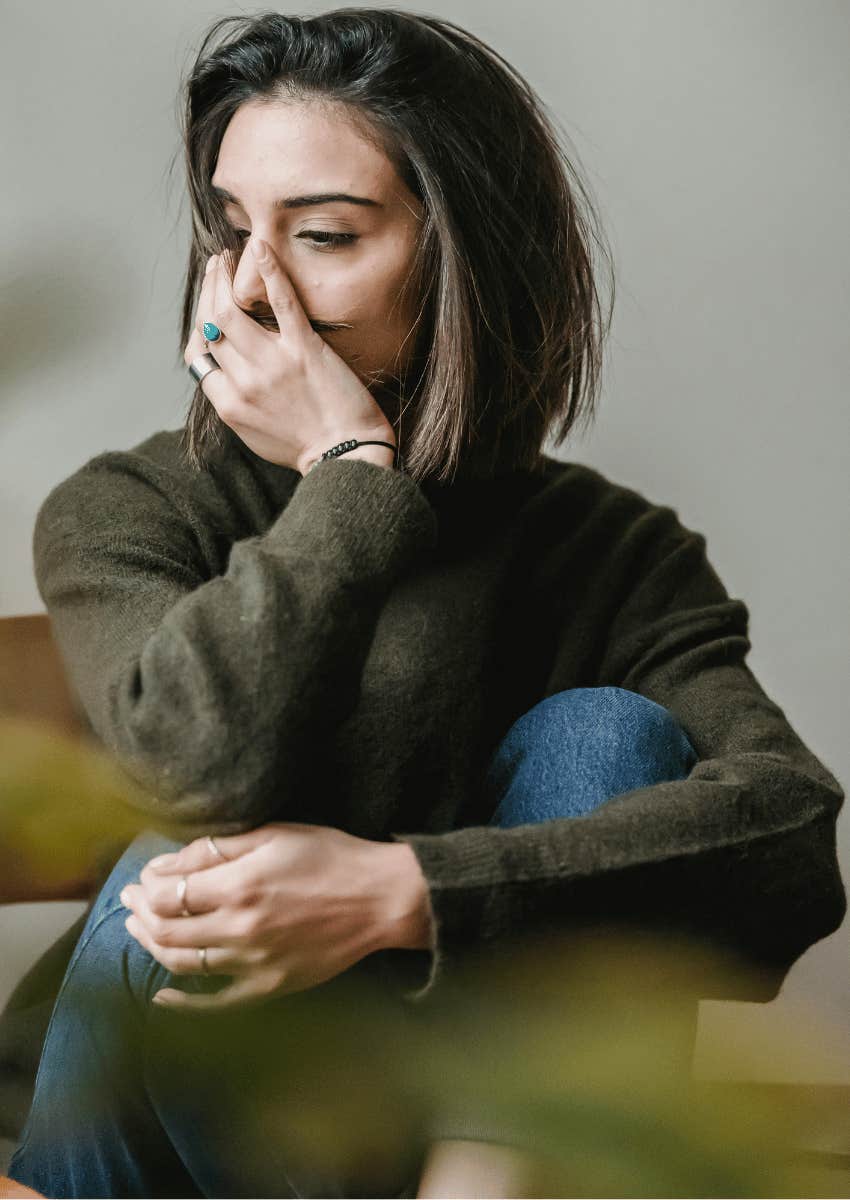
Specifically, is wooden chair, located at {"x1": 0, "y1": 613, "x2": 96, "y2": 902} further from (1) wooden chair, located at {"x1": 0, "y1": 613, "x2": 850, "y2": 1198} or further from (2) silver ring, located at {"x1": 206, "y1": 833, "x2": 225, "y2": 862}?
(2) silver ring, located at {"x1": 206, "y1": 833, "x2": 225, "y2": 862}

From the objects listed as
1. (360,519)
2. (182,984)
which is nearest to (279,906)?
(182,984)

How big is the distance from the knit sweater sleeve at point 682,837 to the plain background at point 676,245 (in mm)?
485

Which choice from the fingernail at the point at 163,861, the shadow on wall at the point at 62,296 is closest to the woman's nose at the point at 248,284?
the fingernail at the point at 163,861

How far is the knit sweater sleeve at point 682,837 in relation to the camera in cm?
79

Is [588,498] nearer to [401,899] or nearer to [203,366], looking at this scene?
[203,366]

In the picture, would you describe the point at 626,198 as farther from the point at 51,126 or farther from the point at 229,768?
the point at 229,768

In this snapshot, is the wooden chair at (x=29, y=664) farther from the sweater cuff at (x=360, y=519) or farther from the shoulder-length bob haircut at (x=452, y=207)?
the sweater cuff at (x=360, y=519)

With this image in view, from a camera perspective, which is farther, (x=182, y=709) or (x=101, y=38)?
(x=101, y=38)

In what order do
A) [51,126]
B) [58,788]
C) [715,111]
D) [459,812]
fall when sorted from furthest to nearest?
[715,111], [51,126], [459,812], [58,788]

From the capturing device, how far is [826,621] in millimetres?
1768

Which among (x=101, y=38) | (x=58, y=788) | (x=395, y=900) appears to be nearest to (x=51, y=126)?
(x=101, y=38)

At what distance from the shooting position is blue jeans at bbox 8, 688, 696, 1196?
77 centimetres

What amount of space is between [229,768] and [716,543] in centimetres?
112

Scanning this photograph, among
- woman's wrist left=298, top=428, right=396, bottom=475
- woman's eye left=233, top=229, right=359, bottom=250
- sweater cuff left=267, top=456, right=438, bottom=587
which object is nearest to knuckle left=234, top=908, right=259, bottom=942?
sweater cuff left=267, top=456, right=438, bottom=587
